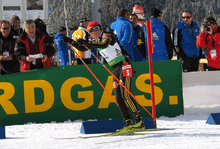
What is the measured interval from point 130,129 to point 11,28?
12.1 ft

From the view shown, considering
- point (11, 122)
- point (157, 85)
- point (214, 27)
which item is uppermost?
point (214, 27)

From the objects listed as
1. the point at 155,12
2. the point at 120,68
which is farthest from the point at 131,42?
the point at 120,68

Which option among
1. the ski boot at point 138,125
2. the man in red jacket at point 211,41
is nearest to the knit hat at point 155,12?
the man in red jacket at point 211,41

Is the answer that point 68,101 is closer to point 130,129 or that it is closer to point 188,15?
point 130,129

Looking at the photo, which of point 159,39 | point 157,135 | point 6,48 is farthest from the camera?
point 159,39

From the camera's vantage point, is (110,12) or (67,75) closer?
(67,75)

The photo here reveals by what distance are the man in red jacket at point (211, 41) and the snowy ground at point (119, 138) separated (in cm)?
209

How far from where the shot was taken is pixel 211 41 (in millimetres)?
8930

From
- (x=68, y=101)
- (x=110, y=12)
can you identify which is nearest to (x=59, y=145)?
(x=68, y=101)

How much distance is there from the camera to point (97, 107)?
7441 millimetres

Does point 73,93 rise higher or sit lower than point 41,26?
lower

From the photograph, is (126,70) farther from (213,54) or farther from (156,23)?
(213,54)

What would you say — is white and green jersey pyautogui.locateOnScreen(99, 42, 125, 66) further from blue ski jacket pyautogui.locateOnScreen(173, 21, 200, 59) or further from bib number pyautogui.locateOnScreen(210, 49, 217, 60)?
bib number pyautogui.locateOnScreen(210, 49, 217, 60)

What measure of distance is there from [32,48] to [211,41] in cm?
394
